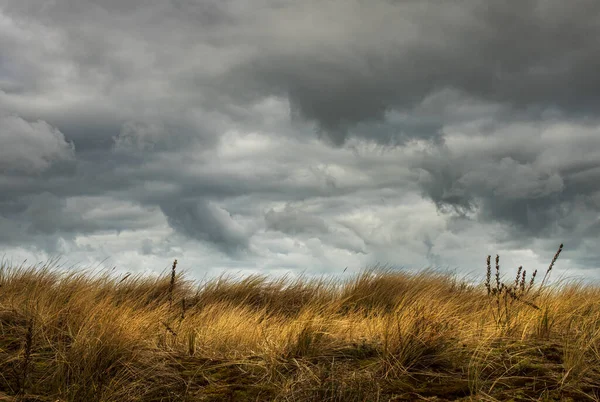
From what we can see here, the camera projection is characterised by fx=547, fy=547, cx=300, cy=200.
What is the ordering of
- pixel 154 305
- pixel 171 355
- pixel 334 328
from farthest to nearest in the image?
1. pixel 154 305
2. pixel 334 328
3. pixel 171 355

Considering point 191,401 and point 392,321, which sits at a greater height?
point 392,321

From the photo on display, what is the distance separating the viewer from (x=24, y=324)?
6.82 metres

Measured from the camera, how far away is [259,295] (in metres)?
12.5

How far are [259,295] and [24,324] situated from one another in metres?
6.26

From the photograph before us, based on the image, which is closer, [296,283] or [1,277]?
[1,277]

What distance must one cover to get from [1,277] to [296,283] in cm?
606

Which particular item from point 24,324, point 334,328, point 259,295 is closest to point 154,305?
point 259,295

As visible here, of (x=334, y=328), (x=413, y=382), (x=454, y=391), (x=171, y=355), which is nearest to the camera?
(x=454, y=391)

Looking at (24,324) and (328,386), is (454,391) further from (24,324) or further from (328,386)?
(24,324)

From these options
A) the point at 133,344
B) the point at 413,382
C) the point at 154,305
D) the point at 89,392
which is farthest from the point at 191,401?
the point at 154,305

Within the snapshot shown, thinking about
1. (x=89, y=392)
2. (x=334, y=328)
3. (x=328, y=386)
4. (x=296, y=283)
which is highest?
(x=296, y=283)

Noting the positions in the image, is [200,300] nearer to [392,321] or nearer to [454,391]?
[392,321]

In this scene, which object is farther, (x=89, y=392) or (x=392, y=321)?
(x=392, y=321)

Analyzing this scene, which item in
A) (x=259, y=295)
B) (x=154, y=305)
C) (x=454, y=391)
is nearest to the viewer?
(x=454, y=391)
